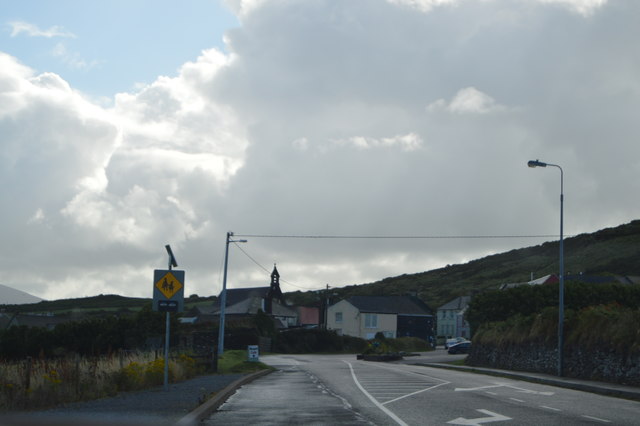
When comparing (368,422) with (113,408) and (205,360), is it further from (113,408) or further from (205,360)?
(205,360)

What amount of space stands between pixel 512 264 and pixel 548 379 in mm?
156570

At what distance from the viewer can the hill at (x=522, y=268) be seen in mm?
141100

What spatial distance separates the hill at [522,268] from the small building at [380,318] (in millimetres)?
14831

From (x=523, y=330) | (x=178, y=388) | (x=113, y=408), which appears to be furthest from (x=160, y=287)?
(x=523, y=330)

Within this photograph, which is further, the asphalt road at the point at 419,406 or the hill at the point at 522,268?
the hill at the point at 522,268

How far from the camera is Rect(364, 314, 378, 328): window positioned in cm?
10312

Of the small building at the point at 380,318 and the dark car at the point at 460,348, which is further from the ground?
the small building at the point at 380,318

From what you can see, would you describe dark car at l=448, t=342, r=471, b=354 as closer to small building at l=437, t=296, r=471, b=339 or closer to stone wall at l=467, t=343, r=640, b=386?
stone wall at l=467, t=343, r=640, b=386

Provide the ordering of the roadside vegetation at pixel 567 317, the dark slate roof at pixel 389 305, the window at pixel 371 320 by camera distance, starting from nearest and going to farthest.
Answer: the roadside vegetation at pixel 567 317, the window at pixel 371 320, the dark slate roof at pixel 389 305

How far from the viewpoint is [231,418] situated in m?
14.9

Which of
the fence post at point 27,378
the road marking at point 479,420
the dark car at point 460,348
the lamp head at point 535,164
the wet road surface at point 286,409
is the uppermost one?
the lamp head at point 535,164

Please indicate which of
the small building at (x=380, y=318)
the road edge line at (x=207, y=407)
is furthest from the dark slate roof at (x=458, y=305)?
the road edge line at (x=207, y=407)

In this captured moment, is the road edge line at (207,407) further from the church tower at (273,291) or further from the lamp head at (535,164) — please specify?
the church tower at (273,291)

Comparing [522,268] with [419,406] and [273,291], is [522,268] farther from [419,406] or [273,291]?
[419,406]
